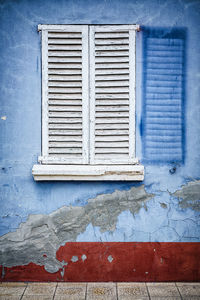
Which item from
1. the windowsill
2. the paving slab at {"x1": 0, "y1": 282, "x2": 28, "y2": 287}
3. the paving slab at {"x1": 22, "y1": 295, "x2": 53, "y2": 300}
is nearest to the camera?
the paving slab at {"x1": 22, "y1": 295, "x2": 53, "y2": 300}

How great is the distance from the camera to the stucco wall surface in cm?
362

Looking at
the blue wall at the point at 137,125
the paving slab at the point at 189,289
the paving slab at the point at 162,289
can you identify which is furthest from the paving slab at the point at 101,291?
the paving slab at the point at 189,289

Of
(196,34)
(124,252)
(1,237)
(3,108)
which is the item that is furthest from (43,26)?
(124,252)

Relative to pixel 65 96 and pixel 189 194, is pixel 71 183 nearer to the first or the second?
pixel 65 96

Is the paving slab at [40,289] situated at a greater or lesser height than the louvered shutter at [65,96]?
lesser

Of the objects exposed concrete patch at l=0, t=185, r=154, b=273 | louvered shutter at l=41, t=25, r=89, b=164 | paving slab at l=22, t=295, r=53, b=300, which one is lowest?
paving slab at l=22, t=295, r=53, b=300

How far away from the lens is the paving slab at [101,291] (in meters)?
3.38

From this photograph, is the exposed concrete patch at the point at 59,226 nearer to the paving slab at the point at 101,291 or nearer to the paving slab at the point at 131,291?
the paving slab at the point at 101,291

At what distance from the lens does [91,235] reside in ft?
12.0

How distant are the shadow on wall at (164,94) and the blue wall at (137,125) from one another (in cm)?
2

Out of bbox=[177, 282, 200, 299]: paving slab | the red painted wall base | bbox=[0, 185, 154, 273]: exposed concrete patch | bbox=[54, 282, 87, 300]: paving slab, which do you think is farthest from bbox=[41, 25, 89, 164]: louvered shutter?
bbox=[177, 282, 200, 299]: paving slab

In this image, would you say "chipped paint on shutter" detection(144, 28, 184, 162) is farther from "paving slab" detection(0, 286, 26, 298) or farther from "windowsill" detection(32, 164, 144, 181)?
"paving slab" detection(0, 286, 26, 298)

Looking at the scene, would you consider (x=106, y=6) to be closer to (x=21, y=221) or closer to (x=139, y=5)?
(x=139, y=5)

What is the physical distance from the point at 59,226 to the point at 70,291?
0.74 meters
